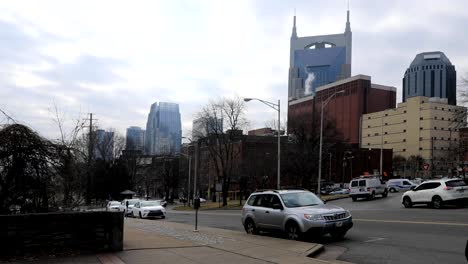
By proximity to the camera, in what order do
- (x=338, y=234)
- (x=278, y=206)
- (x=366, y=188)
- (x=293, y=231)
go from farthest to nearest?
1. (x=366, y=188)
2. (x=278, y=206)
3. (x=338, y=234)
4. (x=293, y=231)

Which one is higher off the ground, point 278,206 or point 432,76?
point 432,76

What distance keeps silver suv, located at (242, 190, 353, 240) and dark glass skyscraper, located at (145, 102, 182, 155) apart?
126 metres

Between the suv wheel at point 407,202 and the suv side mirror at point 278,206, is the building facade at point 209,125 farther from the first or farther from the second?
the suv side mirror at point 278,206

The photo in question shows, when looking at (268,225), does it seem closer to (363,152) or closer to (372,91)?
(363,152)

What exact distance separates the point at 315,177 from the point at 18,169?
6065 cm

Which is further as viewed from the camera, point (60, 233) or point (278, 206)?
point (278, 206)

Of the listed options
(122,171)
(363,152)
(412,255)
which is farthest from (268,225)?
(363,152)

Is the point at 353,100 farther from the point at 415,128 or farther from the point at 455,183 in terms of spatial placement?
the point at 455,183

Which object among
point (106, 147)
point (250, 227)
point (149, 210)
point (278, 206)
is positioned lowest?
point (149, 210)

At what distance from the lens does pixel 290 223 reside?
15.5 m

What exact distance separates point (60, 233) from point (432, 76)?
546 feet

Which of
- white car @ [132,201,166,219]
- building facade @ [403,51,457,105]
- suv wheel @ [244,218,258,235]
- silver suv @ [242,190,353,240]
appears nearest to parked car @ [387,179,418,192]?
white car @ [132,201,166,219]

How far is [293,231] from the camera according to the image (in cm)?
1537

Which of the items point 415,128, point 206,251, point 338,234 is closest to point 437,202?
point 338,234
